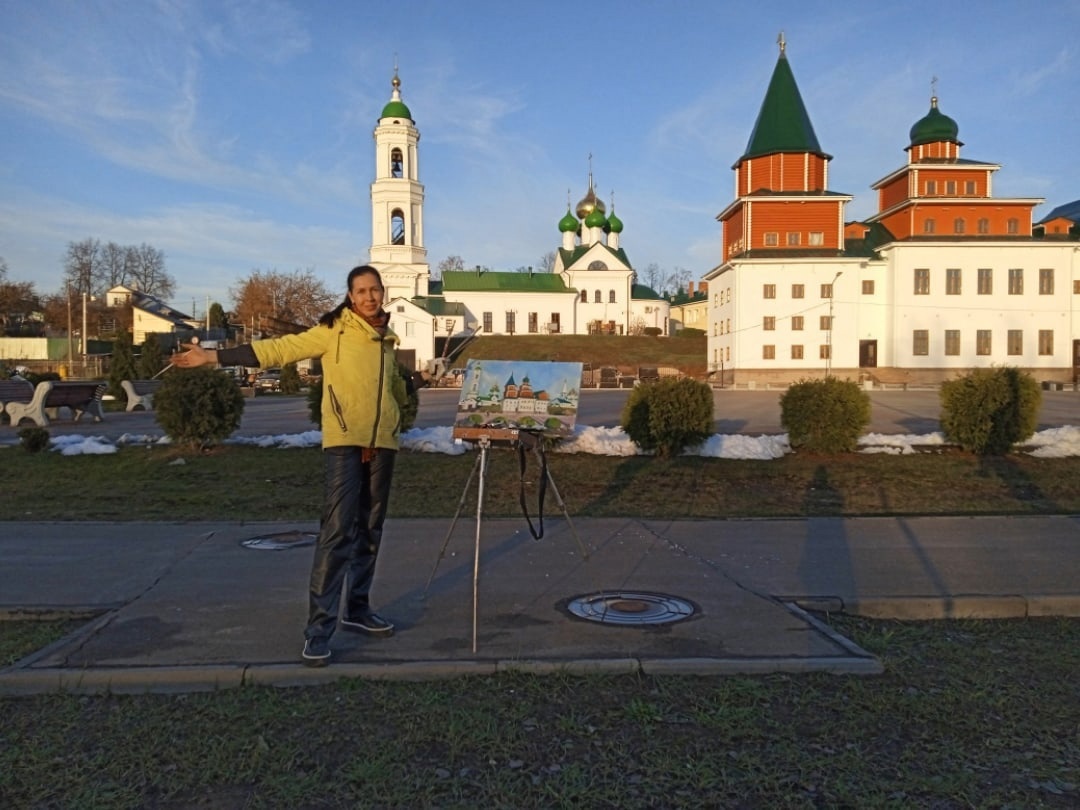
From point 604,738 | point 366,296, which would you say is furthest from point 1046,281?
point 604,738

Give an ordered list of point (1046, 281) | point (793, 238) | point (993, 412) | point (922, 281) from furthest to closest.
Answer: point (1046, 281), point (793, 238), point (922, 281), point (993, 412)

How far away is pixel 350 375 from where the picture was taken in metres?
5.10

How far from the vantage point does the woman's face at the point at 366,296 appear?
5.12 metres

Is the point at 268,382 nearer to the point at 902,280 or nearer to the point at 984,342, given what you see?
the point at 902,280

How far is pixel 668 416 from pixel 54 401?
53.8ft

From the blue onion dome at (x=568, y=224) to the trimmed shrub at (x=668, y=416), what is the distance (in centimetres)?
8455

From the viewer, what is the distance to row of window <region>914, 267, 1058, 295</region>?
189ft

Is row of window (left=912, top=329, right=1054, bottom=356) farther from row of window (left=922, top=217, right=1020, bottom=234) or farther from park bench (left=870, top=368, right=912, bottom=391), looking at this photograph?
row of window (left=922, top=217, right=1020, bottom=234)

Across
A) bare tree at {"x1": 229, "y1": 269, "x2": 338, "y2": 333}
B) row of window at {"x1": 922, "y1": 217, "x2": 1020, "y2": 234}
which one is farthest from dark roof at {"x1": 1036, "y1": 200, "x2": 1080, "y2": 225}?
bare tree at {"x1": 229, "y1": 269, "x2": 338, "y2": 333}

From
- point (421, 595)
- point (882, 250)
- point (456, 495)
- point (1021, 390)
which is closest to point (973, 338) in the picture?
point (882, 250)

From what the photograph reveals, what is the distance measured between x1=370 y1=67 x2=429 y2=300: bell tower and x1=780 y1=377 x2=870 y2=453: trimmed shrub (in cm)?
6749

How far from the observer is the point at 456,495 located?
11.0m

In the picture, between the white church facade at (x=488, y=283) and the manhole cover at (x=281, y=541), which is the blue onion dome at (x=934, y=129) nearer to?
the white church facade at (x=488, y=283)

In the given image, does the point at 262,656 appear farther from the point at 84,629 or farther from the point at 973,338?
the point at 973,338
